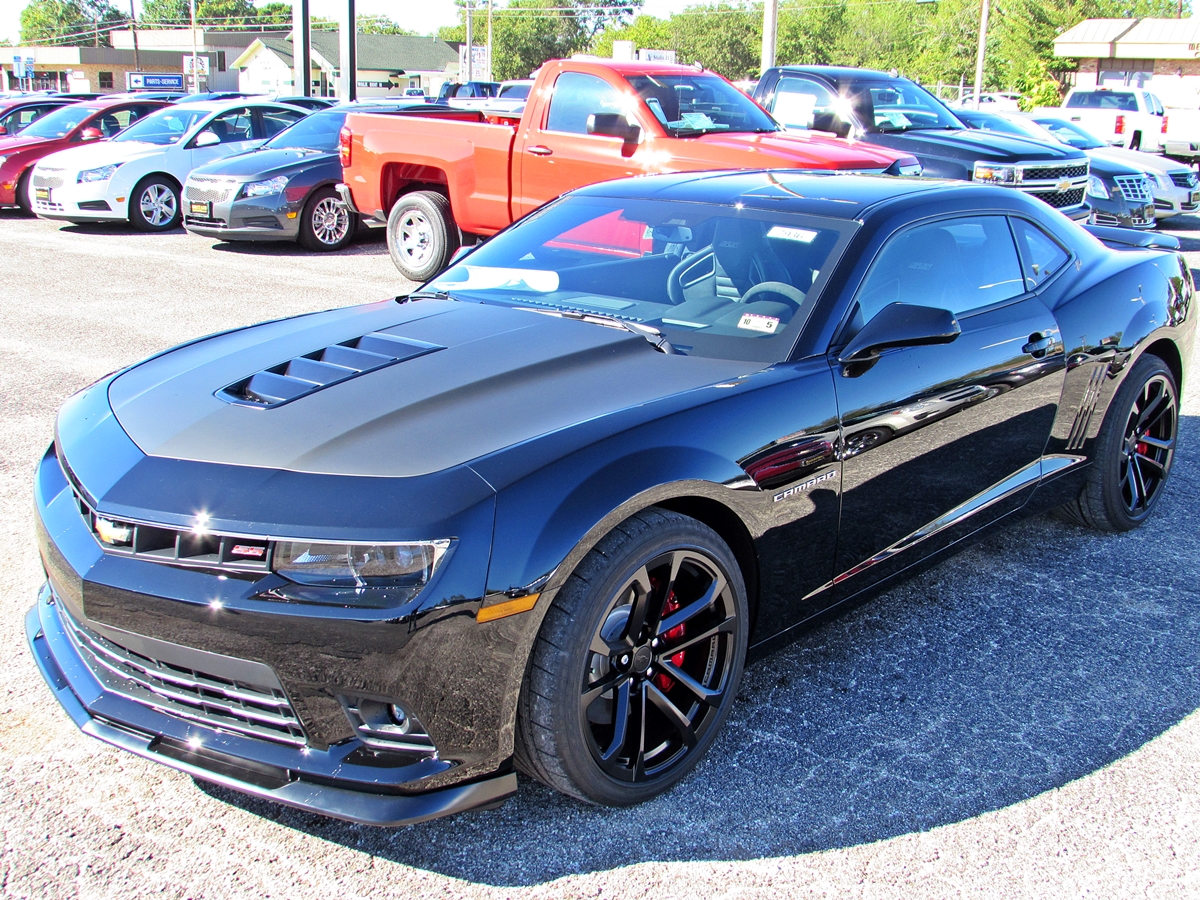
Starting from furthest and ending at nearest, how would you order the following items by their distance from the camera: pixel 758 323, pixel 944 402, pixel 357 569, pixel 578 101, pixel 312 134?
pixel 312 134 → pixel 578 101 → pixel 944 402 → pixel 758 323 → pixel 357 569

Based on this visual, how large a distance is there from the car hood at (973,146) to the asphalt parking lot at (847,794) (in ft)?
22.3

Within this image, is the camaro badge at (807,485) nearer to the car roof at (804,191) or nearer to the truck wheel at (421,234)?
the car roof at (804,191)

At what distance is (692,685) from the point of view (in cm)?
276

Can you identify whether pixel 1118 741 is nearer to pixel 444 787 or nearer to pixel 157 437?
pixel 444 787

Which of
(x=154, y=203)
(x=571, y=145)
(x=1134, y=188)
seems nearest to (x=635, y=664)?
(x=571, y=145)

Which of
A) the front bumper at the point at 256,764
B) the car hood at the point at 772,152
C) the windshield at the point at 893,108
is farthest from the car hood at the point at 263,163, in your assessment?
the front bumper at the point at 256,764

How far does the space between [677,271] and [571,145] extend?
5.80 meters

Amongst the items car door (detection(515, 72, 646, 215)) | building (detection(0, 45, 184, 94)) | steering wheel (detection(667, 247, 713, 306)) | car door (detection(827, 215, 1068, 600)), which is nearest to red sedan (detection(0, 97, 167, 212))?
car door (detection(515, 72, 646, 215))

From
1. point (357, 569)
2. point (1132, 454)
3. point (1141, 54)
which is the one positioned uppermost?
point (1141, 54)

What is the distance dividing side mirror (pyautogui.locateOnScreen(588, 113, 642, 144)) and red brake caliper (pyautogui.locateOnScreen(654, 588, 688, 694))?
21.9 ft

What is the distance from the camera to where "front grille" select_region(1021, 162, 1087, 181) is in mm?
9977

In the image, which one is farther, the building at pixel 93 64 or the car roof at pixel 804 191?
the building at pixel 93 64

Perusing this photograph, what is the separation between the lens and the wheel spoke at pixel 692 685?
107 inches

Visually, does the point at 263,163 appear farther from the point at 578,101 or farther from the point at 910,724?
the point at 910,724
